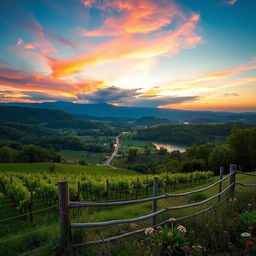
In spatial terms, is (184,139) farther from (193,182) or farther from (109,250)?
(109,250)

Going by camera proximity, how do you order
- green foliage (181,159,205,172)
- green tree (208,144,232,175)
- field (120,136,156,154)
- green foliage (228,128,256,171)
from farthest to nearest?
field (120,136,156,154) → green foliage (181,159,205,172) → green tree (208,144,232,175) → green foliage (228,128,256,171)

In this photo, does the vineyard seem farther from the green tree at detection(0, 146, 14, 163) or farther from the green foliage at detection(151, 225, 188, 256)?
the green tree at detection(0, 146, 14, 163)

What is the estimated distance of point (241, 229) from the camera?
4145 mm

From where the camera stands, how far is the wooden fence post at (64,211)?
300 centimetres

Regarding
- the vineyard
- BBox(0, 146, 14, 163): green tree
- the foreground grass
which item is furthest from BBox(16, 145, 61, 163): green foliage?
the foreground grass

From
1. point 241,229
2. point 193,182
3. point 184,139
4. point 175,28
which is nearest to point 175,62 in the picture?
point 175,28

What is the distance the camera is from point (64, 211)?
3008 millimetres

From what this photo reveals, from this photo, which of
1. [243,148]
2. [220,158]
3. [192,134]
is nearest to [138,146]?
[192,134]

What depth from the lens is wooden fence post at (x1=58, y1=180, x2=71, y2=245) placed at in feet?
9.84

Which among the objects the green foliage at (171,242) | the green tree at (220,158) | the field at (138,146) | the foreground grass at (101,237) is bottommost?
the field at (138,146)

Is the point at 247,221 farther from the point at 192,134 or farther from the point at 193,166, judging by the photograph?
the point at 192,134

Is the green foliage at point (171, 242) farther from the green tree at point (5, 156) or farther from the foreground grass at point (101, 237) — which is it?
the green tree at point (5, 156)

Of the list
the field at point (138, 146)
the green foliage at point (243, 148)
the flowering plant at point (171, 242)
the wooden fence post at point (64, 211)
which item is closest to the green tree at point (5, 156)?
the field at point (138, 146)

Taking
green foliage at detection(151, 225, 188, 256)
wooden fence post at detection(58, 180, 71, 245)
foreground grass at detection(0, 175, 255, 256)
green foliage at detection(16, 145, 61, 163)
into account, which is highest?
wooden fence post at detection(58, 180, 71, 245)
